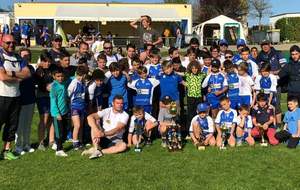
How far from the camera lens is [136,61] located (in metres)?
9.98

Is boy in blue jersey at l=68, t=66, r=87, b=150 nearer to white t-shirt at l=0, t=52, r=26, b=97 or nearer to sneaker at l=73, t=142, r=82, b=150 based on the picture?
sneaker at l=73, t=142, r=82, b=150

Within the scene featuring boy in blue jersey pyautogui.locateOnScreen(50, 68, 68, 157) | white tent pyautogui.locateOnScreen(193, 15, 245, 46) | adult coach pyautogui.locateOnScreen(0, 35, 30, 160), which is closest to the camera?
adult coach pyautogui.locateOnScreen(0, 35, 30, 160)

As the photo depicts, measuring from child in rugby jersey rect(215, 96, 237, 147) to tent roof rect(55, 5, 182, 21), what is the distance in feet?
111

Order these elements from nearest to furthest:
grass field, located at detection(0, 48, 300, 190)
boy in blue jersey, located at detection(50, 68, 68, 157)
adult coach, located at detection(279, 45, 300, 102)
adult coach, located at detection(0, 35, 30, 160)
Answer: grass field, located at detection(0, 48, 300, 190) < adult coach, located at detection(0, 35, 30, 160) < boy in blue jersey, located at detection(50, 68, 68, 157) < adult coach, located at detection(279, 45, 300, 102)

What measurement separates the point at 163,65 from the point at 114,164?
2.76m

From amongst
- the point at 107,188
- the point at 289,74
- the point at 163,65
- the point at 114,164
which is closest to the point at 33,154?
the point at 114,164

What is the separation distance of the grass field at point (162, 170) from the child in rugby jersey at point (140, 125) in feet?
1.46

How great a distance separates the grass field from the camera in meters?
6.81

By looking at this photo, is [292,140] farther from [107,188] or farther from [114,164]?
[107,188]

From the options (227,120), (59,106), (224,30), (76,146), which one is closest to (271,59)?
(227,120)

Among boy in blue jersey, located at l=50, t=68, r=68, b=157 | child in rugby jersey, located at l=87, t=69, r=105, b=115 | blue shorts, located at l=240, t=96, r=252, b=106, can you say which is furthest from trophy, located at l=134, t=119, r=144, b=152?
blue shorts, located at l=240, t=96, r=252, b=106

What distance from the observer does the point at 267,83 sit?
10.6 m

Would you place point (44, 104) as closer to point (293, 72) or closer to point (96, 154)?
point (96, 154)

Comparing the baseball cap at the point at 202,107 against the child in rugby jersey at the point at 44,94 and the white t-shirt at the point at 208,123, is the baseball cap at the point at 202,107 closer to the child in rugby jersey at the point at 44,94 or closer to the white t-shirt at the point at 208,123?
the white t-shirt at the point at 208,123
